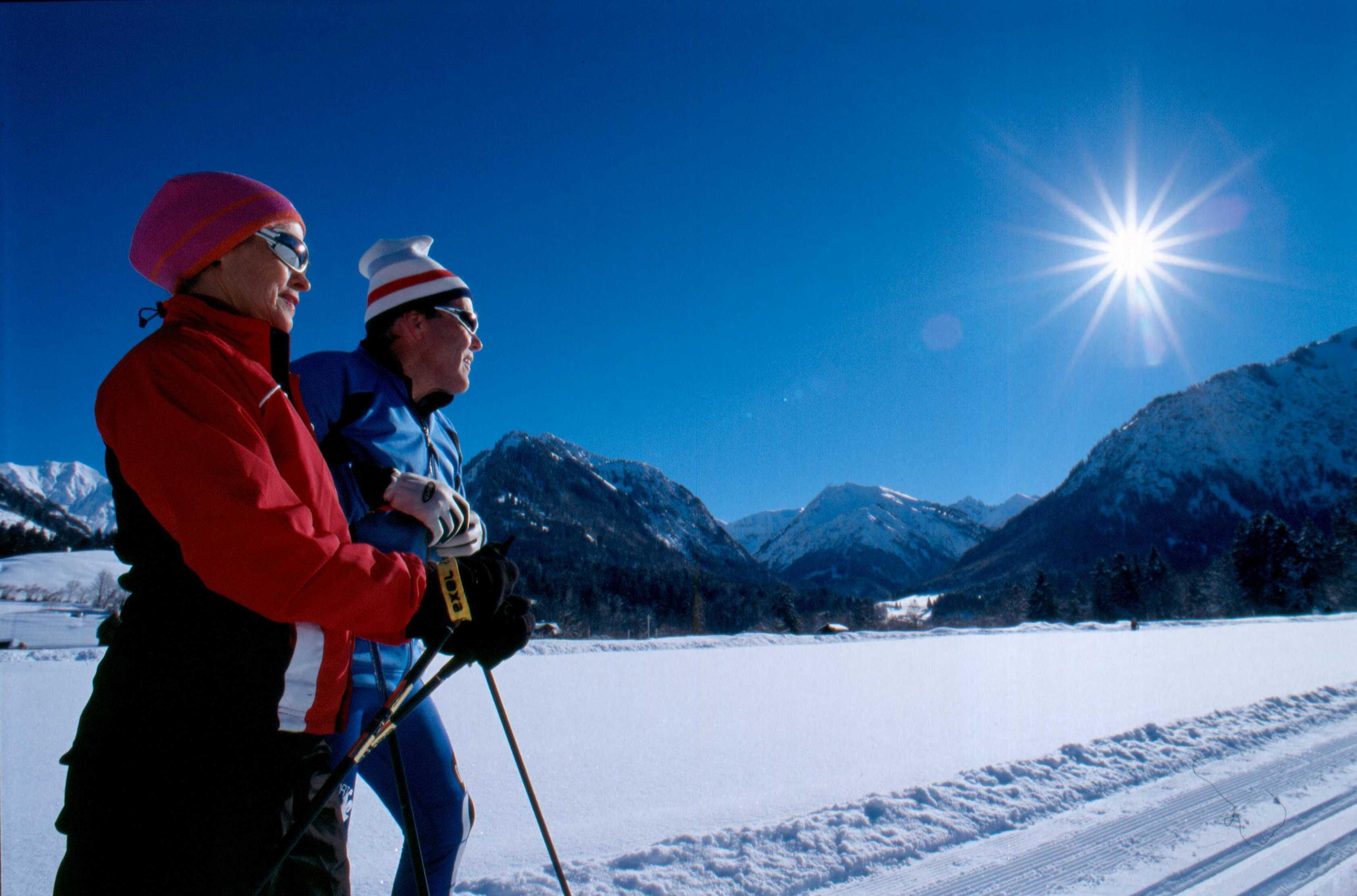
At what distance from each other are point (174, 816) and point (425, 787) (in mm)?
696

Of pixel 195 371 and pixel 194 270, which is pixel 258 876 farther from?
pixel 194 270

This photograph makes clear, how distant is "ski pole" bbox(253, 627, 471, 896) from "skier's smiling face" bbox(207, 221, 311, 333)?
26.7 inches

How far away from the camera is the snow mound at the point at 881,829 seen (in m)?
2.40

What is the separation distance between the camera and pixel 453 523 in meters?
1.45

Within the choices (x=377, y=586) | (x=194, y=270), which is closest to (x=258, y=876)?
(x=377, y=586)

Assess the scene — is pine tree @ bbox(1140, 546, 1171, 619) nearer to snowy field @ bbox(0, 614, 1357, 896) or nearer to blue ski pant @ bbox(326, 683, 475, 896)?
snowy field @ bbox(0, 614, 1357, 896)

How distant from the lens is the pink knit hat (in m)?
1.12

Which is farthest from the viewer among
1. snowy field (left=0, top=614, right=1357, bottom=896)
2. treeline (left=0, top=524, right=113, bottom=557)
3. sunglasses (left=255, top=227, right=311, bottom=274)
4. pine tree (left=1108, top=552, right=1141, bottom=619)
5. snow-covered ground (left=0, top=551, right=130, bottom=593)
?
treeline (left=0, top=524, right=113, bottom=557)

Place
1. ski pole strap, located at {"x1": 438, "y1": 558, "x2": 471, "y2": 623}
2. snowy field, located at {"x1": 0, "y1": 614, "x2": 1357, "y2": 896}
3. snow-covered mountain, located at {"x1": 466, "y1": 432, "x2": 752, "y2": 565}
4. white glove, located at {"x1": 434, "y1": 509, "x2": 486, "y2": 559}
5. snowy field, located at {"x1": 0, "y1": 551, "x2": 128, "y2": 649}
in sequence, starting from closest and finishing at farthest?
ski pole strap, located at {"x1": 438, "y1": 558, "x2": 471, "y2": 623}
white glove, located at {"x1": 434, "y1": 509, "x2": 486, "y2": 559}
snowy field, located at {"x1": 0, "y1": 614, "x2": 1357, "y2": 896}
snowy field, located at {"x1": 0, "y1": 551, "x2": 128, "y2": 649}
snow-covered mountain, located at {"x1": 466, "y1": 432, "x2": 752, "y2": 565}

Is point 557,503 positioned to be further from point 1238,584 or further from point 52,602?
point 1238,584

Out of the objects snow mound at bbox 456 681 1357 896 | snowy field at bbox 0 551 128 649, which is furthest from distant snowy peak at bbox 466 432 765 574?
snow mound at bbox 456 681 1357 896

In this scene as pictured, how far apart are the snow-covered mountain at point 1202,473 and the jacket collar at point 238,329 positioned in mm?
147649

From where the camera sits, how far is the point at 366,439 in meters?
1.47

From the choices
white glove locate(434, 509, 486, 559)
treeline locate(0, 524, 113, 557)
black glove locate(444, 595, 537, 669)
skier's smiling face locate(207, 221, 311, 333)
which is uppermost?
treeline locate(0, 524, 113, 557)
